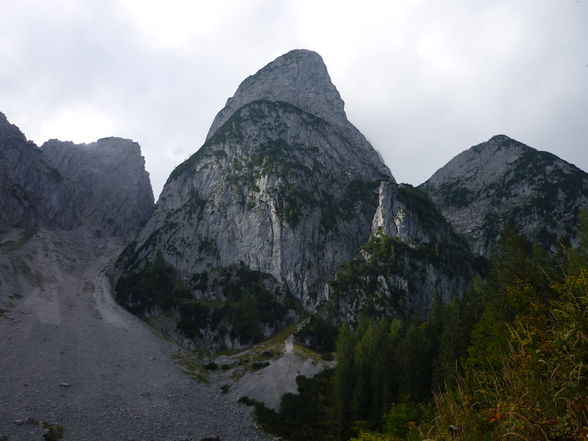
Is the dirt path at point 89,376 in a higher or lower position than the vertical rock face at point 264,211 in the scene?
lower

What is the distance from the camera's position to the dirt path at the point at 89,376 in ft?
194

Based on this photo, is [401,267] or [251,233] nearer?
[401,267]

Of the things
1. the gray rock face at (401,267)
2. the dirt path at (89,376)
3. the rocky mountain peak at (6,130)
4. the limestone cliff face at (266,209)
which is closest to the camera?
the dirt path at (89,376)

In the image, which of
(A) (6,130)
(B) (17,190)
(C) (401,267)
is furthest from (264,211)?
(A) (6,130)

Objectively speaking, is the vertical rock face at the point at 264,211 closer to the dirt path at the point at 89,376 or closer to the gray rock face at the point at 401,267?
the gray rock face at the point at 401,267

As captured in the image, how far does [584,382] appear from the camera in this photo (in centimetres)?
586

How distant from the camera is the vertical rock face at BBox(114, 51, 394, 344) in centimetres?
14912

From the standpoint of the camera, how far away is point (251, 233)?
156 m

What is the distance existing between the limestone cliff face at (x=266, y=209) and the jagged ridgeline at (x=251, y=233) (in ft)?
1.50

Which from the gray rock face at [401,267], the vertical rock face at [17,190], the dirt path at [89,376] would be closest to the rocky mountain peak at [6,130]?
the vertical rock face at [17,190]

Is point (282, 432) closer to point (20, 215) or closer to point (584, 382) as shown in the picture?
point (584, 382)

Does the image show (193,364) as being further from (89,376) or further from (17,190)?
(17,190)

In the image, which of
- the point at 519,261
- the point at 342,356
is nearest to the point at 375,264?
the point at 342,356

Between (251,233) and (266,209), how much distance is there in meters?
11.6
